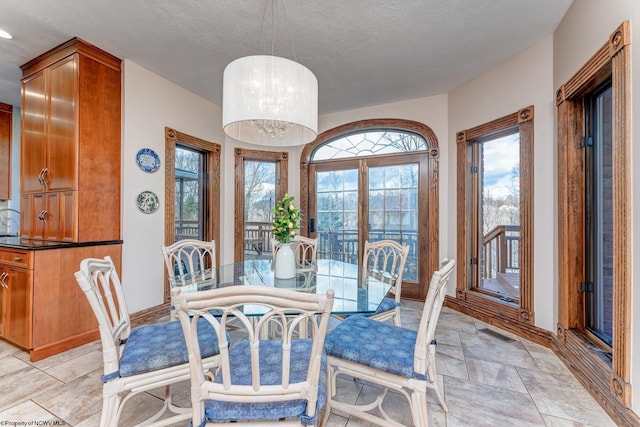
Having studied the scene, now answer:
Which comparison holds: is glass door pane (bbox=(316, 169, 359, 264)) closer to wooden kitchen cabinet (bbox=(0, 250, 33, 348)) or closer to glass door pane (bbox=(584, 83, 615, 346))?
glass door pane (bbox=(584, 83, 615, 346))

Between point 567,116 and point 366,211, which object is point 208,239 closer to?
point 366,211

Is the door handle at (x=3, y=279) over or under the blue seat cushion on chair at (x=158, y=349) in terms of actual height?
over

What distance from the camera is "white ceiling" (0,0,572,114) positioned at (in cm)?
224

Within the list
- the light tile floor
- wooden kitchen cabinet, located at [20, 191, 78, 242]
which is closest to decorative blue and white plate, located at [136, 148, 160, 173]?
wooden kitchen cabinet, located at [20, 191, 78, 242]

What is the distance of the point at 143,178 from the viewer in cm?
316

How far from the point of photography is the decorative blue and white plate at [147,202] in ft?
10.3

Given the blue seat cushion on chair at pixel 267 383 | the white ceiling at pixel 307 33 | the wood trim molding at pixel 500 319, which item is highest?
the white ceiling at pixel 307 33

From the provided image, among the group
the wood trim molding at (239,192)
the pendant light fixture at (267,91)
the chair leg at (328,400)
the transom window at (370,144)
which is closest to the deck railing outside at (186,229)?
the wood trim molding at (239,192)

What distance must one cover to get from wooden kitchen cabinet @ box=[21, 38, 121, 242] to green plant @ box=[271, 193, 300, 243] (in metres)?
1.93

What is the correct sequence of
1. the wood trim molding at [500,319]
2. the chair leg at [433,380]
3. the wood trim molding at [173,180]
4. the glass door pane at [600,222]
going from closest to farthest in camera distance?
the chair leg at [433,380], the glass door pane at [600,222], the wood trim molding at [500,319], the wood trim molding at [173,180]

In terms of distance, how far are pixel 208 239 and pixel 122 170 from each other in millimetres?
1462

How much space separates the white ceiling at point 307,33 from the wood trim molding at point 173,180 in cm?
73

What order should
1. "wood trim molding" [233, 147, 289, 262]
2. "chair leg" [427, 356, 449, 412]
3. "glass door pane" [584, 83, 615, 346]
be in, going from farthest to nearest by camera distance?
1. "wood trim molding" [233, 147, 289, 262]
2. "glass door pane" [584, 83, 615, 346]
3. "chair leg" [427, 356, 449, 412]

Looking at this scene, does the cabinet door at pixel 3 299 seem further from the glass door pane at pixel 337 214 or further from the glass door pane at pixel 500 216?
the glass door pane at pixel 500 216
